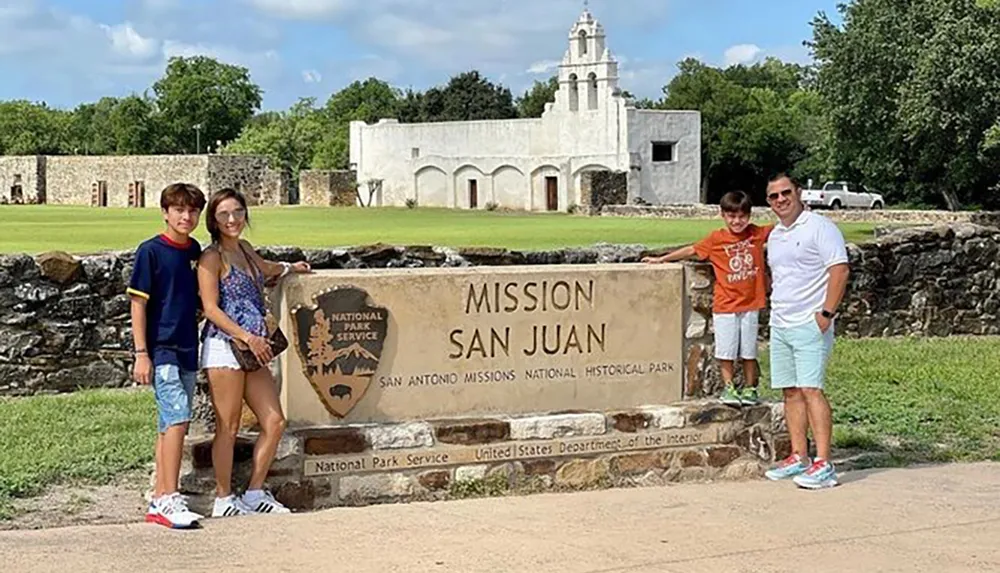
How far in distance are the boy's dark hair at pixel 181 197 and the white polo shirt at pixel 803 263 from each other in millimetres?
3249

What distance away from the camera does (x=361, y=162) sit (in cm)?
6875

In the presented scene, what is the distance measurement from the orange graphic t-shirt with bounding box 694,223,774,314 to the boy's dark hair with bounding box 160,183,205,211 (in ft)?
10.3

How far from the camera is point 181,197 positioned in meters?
6.88

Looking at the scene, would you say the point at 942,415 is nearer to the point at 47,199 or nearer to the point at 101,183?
the point at 101,183

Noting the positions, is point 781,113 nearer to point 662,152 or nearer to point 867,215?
point 662,152

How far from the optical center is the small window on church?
60625 mm

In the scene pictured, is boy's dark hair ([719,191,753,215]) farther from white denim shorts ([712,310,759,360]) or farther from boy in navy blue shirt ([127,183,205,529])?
boy in navy blue shirt ([127,183,205,529])

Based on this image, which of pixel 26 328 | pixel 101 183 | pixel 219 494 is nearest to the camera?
pixel 219 494

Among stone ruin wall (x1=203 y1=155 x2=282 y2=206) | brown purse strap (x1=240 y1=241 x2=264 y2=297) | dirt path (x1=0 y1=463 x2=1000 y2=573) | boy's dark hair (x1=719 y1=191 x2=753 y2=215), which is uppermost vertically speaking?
stone ruin wall (x1=203 y1=155 x2=282 y2=206)

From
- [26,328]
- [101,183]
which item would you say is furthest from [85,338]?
[101,183]

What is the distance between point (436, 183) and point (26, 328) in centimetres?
5372

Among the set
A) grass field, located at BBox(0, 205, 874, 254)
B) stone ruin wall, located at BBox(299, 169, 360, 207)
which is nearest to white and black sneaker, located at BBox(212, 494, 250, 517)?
grass field, located at BBox(0, 205, 874, 254)

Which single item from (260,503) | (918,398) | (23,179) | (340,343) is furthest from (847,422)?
(23,179)

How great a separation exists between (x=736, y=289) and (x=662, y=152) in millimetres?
53159
